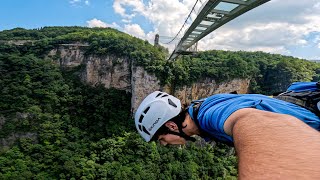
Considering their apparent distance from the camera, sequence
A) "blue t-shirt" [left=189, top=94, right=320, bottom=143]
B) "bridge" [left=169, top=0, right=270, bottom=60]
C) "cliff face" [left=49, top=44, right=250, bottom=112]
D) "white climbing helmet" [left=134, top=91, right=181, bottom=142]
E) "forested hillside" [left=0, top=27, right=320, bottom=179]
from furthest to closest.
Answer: "cliff face" [left=49, top=44, right=250, bottom=112] < "forested hillside" [left=0, top=27, right=320, bottom=179] < "bridge" [left=169, top=0, right=270, bottom=60] < "white climbing helmet" [left=134, top=91, right=181, bottom=142] < "blue t-shirt" [left=189, top=94, right=320, bottom=143]

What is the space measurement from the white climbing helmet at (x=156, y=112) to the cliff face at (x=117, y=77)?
3695 centimetres

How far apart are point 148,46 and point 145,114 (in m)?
39.4

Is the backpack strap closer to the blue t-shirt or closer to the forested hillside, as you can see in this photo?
the blue t-shirt

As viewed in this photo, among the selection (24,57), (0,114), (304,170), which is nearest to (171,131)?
(304,170)

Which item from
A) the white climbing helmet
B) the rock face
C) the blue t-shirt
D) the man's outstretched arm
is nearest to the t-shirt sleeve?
the blue t-shirt

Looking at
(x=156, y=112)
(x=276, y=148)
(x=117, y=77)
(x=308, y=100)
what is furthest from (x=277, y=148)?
(x=117, y=77)

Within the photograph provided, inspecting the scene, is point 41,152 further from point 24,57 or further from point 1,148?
point 24,57

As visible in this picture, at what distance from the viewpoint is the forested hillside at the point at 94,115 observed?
29828 millimetres

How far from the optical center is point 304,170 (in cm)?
75

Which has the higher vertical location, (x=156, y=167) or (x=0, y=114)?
(x=0, y=114)

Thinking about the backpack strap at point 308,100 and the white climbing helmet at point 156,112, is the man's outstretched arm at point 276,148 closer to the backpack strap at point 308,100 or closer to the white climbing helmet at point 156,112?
the backpack strap at point 308,100

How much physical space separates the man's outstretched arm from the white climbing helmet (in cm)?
108

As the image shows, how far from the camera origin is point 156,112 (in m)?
2.16

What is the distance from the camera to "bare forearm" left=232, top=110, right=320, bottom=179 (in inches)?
30.4
